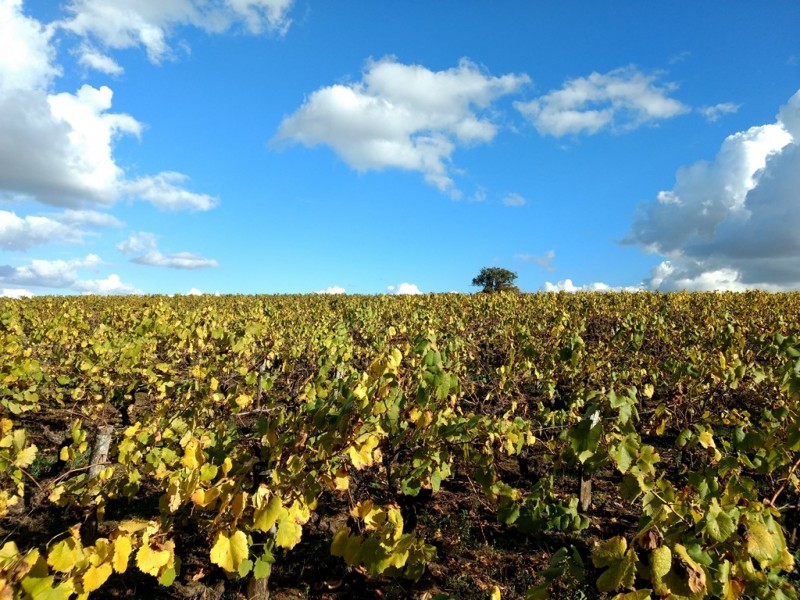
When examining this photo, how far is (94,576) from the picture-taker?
195 cm

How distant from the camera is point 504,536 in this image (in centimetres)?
502

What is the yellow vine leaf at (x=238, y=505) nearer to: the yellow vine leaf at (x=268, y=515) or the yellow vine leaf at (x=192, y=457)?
the yellow vine leaf at (x=268, y=515)

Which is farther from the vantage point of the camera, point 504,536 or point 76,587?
point 504,536

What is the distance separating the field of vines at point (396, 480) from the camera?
193 centimetres

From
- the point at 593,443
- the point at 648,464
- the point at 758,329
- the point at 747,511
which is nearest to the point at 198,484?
the point at 593,443

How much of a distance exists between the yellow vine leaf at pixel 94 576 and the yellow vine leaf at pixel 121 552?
37mm

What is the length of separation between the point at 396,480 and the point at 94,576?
4.15 metres

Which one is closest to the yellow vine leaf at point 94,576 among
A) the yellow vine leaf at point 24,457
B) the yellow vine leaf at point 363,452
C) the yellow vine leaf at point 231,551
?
the yellow vine leaf at point 231,551

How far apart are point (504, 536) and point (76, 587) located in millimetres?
4120

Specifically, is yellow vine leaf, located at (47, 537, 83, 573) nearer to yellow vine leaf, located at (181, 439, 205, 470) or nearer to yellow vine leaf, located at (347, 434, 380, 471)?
yellow vine leaf, located at (181, 439, 205, 470)

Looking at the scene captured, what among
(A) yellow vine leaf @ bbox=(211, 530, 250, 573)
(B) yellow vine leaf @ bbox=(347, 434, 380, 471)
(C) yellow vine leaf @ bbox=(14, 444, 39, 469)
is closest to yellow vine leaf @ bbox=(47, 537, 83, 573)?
(A) yellow vine leaf @ bbox=(211, 530, 250, 573)

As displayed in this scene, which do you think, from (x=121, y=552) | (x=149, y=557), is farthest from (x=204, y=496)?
(x=121, y=552)

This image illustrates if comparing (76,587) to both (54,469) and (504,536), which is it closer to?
(504,536)

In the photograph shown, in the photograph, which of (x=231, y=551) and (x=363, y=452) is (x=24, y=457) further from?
(x=363, y=452)
